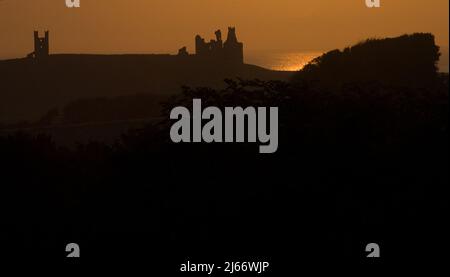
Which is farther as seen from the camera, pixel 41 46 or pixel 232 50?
pixel 41 46

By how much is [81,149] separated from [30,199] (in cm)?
137

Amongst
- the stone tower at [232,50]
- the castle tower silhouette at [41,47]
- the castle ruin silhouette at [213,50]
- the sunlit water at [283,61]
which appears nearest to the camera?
the stone tower at [232,50]

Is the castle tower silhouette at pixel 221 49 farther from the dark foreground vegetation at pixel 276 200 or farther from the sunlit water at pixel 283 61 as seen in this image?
the dark foreground vegetation at pixel 276 200

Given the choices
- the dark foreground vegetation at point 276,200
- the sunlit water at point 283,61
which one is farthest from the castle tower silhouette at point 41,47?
the dark foreground vegetation at point 276,200

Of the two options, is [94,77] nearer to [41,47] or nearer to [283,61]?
[41,47]

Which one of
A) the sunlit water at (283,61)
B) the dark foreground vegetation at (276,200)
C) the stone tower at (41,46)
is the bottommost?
the dark foreground vegetation at (276,200)

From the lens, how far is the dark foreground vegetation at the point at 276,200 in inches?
442

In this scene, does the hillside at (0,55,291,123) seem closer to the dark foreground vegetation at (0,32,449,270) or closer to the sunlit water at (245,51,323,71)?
the sunlit water at (245,51,323,71)

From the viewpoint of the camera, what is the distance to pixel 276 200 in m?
11.4

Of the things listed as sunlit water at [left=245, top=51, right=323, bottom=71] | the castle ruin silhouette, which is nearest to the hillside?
the castle ruin silhouette

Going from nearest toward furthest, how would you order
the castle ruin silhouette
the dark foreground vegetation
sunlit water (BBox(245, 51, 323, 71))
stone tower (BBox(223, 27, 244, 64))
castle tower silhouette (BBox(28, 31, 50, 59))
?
the dark foreground vegetation
stone tower (BBox(223, 27, 244, 64))
the castle ruin silhouette
castle tower silhouette (BBox(28, 31, 50, 59))
sunlit water (BBox(245, 51, 323, 71))

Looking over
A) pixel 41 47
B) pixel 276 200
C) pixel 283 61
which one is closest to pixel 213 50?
pixel 41 47

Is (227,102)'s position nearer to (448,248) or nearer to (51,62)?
(448,248)

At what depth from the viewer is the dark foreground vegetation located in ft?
36.8
